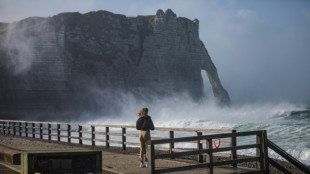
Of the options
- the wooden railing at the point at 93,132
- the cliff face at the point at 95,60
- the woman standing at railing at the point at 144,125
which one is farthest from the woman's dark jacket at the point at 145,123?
the cliff face at the point at 95,60

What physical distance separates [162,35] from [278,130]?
224 feet

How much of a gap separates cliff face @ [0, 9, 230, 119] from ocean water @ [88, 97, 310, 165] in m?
2.96

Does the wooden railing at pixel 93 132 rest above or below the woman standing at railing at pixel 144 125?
below

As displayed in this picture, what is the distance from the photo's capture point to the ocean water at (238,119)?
2882 centimetres

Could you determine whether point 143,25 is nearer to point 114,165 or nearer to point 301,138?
point 301,138

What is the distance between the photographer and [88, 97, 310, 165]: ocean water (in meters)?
28.8

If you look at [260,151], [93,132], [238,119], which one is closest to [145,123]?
[260,151]

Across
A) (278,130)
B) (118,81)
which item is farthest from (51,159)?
(118,81)

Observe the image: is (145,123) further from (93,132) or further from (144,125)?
(93,132)

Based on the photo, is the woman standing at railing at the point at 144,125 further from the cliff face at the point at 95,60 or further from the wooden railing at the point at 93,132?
the cliff face at the point at 95,60

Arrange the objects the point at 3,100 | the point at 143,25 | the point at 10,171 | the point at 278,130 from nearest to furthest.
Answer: the point at 10,171
the point at 278,130
the point at 3,100
the point at 143,25

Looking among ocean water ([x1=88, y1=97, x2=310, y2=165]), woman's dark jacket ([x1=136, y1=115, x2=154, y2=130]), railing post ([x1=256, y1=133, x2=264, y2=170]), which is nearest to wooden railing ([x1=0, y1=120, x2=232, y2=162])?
railing post ([x1=256, y1=133, x2=264, y2=170])

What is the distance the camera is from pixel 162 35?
100m

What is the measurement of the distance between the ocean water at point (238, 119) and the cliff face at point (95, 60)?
2956 mm
